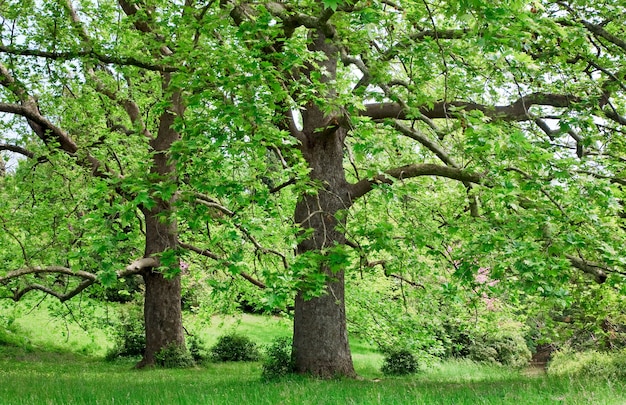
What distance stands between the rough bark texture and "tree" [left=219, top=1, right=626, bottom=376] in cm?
3

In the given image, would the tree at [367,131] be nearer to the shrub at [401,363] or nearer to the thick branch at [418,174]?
the thick branch at [418,174]

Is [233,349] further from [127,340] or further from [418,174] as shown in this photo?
[418,174]

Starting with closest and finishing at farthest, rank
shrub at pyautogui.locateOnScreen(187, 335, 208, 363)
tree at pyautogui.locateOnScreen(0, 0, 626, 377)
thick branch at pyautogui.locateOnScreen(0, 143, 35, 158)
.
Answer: tree at pyautogui.locateOnScreen(0, 0, 626, 377), thick branch at pyautogui.locateOnScreen(0, 143, 35, 158), shrub at pyautogui.locateOnScreen(187, 335, 208, 363)

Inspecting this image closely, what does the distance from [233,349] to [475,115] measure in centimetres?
1640

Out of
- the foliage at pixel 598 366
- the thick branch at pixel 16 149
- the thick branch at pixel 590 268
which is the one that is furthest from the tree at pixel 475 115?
the thick branch at pixel 16 149

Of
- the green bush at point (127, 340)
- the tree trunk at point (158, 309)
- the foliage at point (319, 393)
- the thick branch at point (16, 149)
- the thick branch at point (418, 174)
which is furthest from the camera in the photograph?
the green bush at point (127, 340)

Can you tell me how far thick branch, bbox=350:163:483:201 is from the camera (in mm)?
10939

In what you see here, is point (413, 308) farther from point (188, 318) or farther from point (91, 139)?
point (91, 139)

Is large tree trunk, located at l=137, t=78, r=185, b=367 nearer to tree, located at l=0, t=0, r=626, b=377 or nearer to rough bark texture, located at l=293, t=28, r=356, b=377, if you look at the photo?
tree, located at l=0, t=0, r=626, b=377

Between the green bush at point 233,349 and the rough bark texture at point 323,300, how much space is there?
1053 centimetres

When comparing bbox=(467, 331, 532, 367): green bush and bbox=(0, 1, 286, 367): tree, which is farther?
bbox=(467, 331, 532, 367): green bush

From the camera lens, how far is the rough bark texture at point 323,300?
12.1 m

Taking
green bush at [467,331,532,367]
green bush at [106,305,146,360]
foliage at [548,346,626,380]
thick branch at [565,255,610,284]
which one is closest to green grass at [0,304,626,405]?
thick branch at [565,255,610,284]

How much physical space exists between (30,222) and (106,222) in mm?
8257
